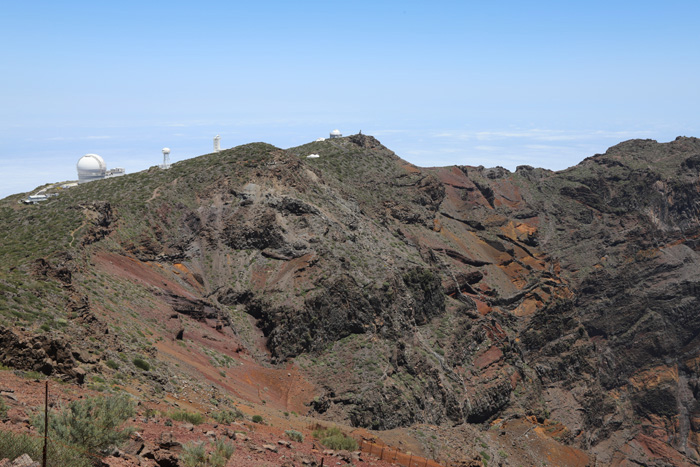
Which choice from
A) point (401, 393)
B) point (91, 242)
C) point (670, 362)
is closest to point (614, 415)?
point (670, 362)

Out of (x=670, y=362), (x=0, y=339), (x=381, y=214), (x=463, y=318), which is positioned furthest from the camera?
(x=670, y=362)

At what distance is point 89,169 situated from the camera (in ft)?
228

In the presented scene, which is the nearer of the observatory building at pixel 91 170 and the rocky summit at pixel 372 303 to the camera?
the rocky summit at pixel 372 303

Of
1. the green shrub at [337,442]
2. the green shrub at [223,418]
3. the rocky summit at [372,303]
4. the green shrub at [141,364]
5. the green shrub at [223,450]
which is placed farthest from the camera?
the rocky summit at [372,303]

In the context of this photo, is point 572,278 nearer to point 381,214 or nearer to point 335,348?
point 381,214

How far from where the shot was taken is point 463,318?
62.0 metres

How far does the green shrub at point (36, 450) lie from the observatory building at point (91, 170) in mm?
61598

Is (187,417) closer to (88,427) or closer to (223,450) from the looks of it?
(223,450)

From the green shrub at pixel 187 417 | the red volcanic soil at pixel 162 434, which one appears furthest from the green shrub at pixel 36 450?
the green shrub at pixel 187 417

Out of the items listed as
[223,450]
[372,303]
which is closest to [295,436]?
[223,450]

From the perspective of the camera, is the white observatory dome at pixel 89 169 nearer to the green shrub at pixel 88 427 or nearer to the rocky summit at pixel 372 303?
the rocky summit at pixel 372 303

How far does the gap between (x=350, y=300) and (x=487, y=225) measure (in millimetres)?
48615

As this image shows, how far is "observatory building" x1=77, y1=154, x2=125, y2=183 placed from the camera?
6938 cm

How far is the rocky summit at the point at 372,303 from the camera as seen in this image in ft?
108
